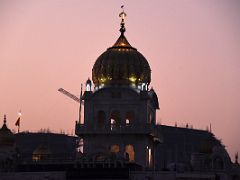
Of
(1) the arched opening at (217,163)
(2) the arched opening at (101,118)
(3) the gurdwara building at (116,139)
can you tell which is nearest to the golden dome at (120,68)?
(3) the gurdwara building at (116,139)

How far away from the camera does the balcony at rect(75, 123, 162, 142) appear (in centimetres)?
9294

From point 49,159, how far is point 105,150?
650cm

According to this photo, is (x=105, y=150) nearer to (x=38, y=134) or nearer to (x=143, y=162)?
(x=143, y=162)

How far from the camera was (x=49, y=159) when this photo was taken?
296ft

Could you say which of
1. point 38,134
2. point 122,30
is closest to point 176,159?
point 38,134

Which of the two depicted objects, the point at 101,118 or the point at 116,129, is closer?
the point at 116,129

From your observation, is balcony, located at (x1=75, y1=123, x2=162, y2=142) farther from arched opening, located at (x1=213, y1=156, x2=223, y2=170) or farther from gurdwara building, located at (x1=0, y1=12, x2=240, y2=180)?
arched opening, located at (x1=213, y1=156, x2=223, y2=170)

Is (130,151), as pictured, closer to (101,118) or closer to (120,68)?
(101,118)

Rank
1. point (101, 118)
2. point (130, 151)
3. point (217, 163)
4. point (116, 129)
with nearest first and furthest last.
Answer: point (217, 163)
point (116, 129)
point (130, 151)
point (101, 118)

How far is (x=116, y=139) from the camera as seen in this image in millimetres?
93875

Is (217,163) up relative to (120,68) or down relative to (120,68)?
down

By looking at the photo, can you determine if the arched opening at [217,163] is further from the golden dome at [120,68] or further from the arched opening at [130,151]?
the golden dome at [120,68]

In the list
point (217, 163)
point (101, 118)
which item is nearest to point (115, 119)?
point (101, 118)

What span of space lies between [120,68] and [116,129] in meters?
7.76
